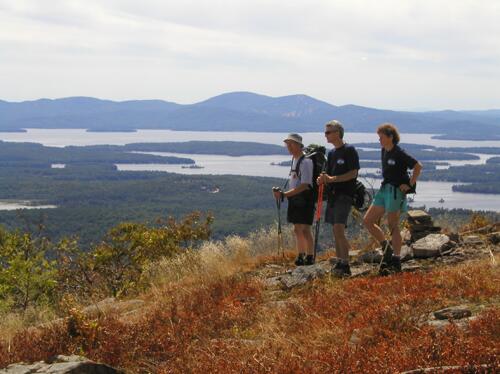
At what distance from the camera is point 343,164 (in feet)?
24.9

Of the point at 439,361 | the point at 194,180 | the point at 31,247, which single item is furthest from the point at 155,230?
the point at 194,180

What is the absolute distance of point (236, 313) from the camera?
20.0ft

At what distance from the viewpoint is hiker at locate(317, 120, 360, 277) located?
7559mm

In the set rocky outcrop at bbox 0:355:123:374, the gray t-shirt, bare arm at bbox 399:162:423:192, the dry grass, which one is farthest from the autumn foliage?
the gray t-shirt

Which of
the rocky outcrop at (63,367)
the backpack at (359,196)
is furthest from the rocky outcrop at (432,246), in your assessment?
the rocky outcrop at (63,367)

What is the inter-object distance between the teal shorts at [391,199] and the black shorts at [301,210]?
1.06 m

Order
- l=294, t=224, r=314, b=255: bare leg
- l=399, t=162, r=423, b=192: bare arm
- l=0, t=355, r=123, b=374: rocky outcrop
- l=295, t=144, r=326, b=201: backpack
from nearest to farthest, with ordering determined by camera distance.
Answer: l=0, t=355, r=123, b=374: rocky outcrop, l=399, t=162, r=423, b=192: bare arm, l=295, t=144, r=326, b=201: backpack, l=294, t=224, r=314, b=255: bare leg

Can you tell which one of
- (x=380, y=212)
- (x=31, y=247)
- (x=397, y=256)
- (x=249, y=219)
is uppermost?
(x=380, y=212)

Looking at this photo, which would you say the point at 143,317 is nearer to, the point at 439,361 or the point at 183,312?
the point at 183,312

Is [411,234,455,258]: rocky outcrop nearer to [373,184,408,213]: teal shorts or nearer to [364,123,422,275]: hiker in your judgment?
[364,123,422,275]: hiker

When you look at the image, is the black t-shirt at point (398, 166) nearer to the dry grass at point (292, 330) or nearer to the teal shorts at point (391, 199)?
the teal shorts at point (391, 199)

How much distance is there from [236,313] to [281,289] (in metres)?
1.29

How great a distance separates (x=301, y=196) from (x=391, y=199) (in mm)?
1349

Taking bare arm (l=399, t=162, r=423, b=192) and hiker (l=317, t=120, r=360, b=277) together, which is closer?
bare arm (l=399, t=162, r=423, b=192)
